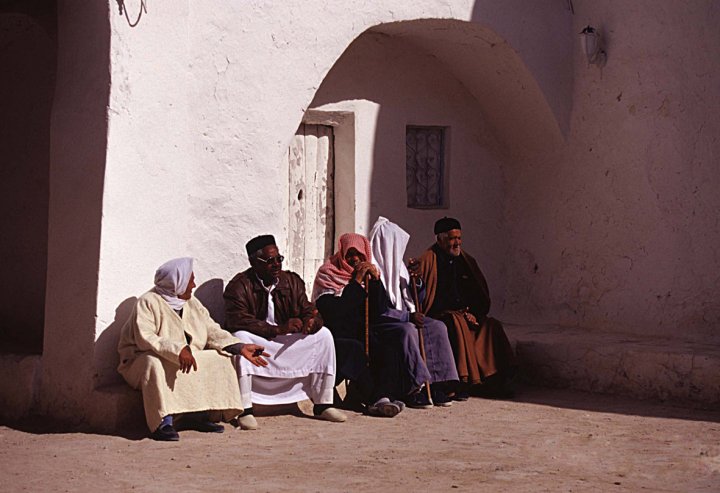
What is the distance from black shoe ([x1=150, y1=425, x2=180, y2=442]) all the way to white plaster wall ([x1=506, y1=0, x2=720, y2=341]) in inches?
168

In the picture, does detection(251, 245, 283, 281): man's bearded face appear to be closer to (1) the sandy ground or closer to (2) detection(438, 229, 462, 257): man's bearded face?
(1) the sandy ground

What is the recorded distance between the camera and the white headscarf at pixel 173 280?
7418 mm

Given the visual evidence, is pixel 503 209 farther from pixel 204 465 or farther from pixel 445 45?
pixel 204 465

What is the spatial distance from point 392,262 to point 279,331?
1.20 meters

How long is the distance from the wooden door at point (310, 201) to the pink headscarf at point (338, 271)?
4.35 feet

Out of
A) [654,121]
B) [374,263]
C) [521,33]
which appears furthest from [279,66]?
[654,121]

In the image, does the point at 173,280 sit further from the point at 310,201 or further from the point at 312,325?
the point at 310,201

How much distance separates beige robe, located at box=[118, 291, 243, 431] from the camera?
7133 mm

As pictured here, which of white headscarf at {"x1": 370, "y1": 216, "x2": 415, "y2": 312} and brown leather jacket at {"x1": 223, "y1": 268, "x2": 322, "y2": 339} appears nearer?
brown leather jacket at {"x1": 223, "y1": 268, "x2": 322, "y2": 339}

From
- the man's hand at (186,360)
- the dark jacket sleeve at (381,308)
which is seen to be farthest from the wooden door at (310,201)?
the man's hand at (186,360)

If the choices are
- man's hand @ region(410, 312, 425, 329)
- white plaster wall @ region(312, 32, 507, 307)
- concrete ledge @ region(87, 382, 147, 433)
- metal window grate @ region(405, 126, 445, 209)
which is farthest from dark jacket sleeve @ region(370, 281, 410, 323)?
metal window grate @ region(405, 126, 445, 209)

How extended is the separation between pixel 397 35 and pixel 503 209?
6.56 feet

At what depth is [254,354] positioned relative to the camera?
302 inches

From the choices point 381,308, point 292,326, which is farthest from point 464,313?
point 292,326
